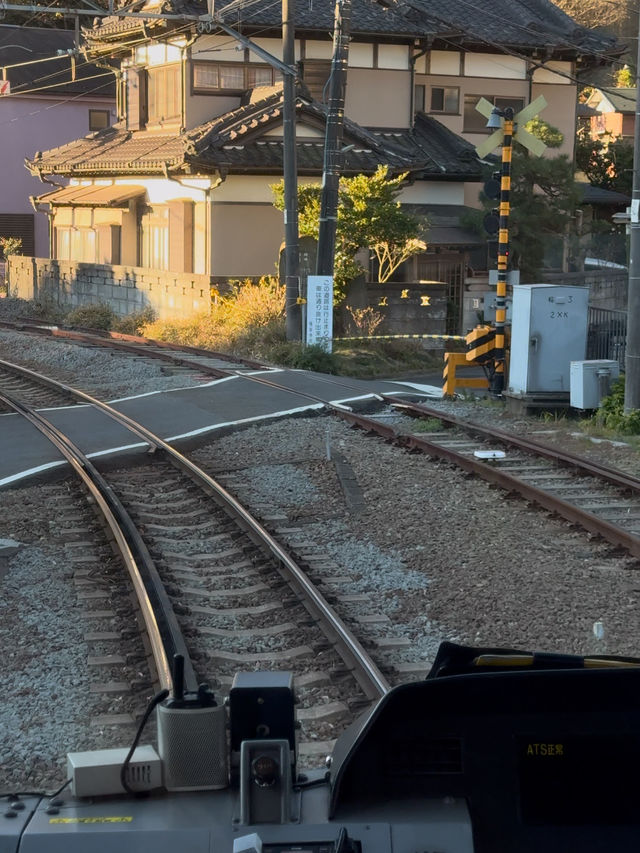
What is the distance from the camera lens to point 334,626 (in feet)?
20.2

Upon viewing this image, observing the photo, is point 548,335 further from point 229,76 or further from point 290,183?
point 229,76

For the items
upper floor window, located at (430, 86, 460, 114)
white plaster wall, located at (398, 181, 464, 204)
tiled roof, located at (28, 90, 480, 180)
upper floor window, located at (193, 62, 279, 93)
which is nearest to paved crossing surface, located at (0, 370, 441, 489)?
tiled roof, located at (28, 90, 480, 180)

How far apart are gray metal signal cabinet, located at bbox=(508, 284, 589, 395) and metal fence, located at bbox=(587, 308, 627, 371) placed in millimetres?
1858

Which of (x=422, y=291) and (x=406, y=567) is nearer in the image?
(x=406, y=567)

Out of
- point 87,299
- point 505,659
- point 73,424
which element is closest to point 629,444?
point 73,424

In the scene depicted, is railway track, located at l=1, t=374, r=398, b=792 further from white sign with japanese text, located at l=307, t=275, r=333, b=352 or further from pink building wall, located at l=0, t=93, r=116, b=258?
pink building wall, located at l=0, t=93, r=116, b=258

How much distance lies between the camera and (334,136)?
65.5ft

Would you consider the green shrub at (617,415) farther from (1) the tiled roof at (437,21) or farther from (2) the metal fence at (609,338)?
(1) the tiled roof at (437,21)

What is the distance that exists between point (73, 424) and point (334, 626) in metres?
8.10

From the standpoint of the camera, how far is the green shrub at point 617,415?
12.9 m

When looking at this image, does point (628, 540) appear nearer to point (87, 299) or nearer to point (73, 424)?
point (73, 424)

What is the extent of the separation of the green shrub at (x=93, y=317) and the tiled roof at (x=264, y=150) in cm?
347

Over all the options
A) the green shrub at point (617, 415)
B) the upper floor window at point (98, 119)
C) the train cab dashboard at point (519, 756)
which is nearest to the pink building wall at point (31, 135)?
the upper floor window at point (98, 119)

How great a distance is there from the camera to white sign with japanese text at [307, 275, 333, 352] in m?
20.1
